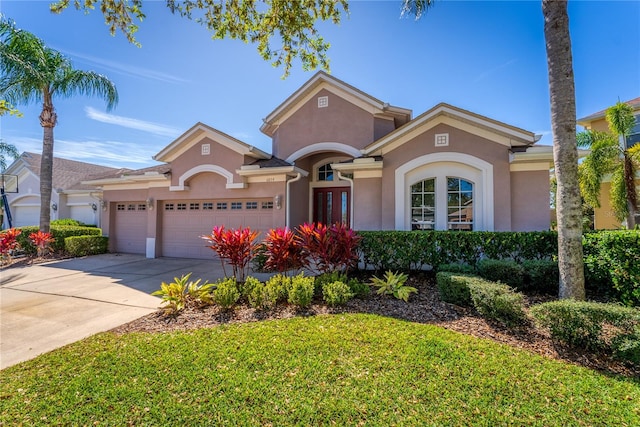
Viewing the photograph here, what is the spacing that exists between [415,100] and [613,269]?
11.2m

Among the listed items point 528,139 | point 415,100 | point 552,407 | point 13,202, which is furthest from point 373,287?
point 13,202

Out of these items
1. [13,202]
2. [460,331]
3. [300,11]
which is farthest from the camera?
[13,202]

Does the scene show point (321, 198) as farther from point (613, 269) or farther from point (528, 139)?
point (613, 269)

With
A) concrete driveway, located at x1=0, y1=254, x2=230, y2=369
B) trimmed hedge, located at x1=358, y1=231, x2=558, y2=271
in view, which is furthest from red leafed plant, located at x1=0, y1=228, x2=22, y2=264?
trimmed hedge, located at x1=358, y1=231, x2=558, y2=271

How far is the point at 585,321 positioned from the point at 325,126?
10.6m

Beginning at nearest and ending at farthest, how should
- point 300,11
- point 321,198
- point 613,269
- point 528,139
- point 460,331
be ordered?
point 460,331, point 613,269, point 300,11, point 528,139, point 321,198

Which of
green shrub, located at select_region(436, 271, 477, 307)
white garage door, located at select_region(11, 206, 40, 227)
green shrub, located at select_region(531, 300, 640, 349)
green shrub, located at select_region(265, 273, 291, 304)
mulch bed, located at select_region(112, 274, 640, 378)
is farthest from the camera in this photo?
white garage door, located at select_region(11, 206, 40, 227)

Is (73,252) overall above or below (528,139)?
below

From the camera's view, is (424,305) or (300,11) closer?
(424,305)

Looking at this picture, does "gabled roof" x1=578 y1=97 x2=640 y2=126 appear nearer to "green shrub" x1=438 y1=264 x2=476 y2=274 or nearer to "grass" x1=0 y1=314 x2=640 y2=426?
"green shrub" x1=438 y1=264 x2=476 y2=274

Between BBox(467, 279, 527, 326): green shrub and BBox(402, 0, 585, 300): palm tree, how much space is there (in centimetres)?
132

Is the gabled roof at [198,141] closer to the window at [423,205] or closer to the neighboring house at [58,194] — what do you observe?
the window at [423,205]

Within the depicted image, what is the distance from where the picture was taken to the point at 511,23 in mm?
9078

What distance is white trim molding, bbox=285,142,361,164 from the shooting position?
12.1m
